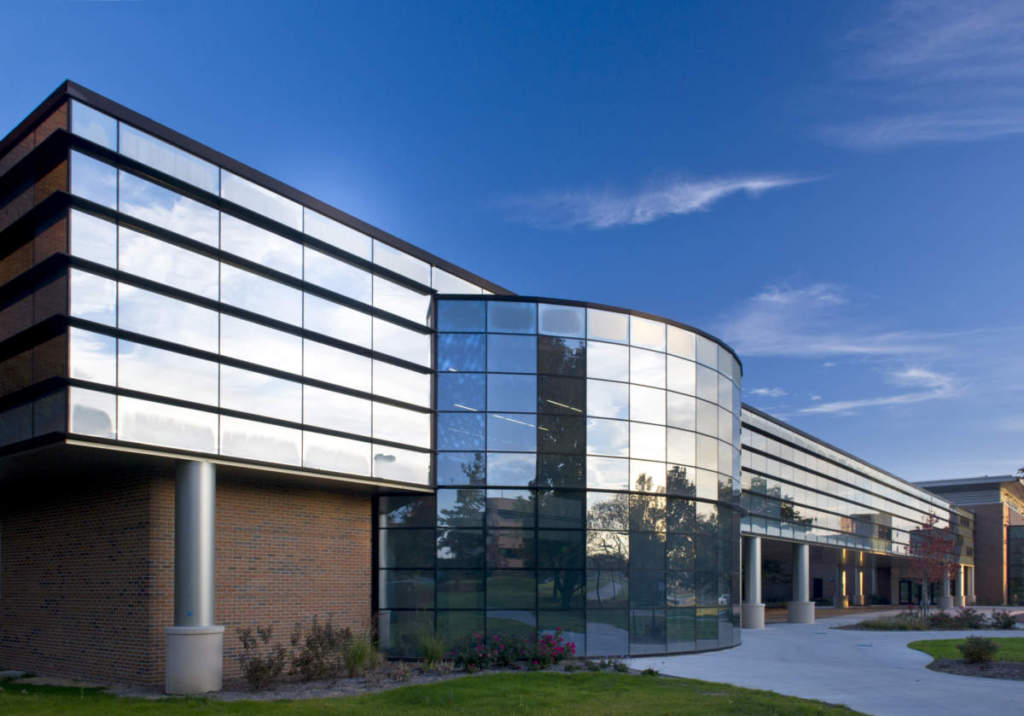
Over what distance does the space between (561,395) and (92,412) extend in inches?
508

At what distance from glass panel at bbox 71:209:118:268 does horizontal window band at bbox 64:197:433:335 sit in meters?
0.14

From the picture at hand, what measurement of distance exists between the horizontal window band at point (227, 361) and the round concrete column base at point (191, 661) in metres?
5.44

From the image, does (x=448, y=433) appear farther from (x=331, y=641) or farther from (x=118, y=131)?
(x=118, y=131)

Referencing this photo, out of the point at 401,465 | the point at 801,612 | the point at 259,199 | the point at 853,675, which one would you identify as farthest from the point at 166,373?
the point at 801,612

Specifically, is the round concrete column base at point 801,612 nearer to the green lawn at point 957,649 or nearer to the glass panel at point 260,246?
the green lawn at point 957,649

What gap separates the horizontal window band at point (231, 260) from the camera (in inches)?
671

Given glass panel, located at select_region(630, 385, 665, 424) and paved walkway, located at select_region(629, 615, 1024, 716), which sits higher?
glass panel, located at select_region(630, 385, 665, 424)

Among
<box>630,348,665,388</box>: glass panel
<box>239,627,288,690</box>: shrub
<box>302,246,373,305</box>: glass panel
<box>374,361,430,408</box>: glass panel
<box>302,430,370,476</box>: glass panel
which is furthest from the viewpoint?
<box>630,348,665,388</box>: glass panel

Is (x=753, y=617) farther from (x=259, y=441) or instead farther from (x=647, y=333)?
(x=259, y=441)

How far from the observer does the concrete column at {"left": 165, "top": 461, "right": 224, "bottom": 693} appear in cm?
1748

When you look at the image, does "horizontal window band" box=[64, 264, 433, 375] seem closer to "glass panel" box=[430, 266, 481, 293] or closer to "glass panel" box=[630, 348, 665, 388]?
"glass panel" box=[430, 266, 481, 293]

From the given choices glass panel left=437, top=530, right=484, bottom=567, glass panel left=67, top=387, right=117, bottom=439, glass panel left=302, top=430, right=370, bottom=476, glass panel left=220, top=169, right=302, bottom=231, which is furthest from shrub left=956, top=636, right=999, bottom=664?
glass panel left=67, top=387, right=117, bottom=439

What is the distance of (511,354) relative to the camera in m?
25.2

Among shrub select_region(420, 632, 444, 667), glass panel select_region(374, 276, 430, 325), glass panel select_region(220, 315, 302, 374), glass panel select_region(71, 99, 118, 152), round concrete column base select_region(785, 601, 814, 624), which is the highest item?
glass panel select_region(71, 99, 118, 152)
